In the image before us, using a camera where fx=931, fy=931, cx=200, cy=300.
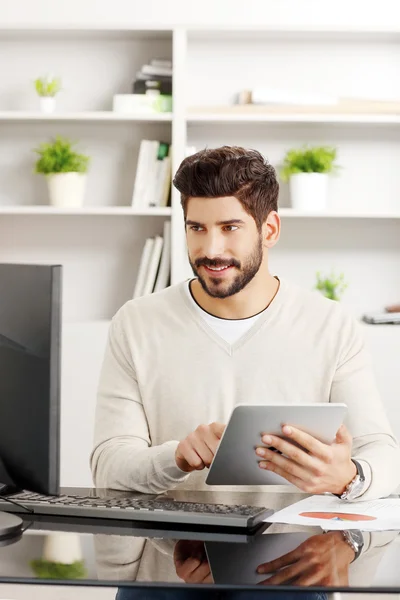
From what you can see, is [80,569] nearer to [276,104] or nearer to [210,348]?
[210,348]

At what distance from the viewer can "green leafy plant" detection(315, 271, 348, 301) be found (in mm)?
3658

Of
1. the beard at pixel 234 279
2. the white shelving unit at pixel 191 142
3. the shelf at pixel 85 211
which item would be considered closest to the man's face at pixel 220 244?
the beard at pixel 234 279

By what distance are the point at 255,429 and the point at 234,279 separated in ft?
1.85

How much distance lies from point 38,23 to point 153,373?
6.74ft

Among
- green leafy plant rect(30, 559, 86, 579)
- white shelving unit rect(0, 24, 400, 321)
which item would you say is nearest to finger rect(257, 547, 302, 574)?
green leafy plant rect(30, 559, 86, 579)

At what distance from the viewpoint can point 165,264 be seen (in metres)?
3.57

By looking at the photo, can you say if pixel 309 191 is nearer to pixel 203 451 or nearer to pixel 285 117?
pixel 285 117

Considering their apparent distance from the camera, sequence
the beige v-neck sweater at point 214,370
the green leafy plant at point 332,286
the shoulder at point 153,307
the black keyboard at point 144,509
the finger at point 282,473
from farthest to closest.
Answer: the green leafy plant at point 332,286 < the shoulder at point 153,307 < the beige v-neck sweater at point 214,370 < the finger at point 282,473 < the black keyboard at point 144,509

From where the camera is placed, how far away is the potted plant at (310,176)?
3.57 meters

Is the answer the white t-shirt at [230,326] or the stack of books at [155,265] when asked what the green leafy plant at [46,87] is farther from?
the white t-shirt at [230,326]

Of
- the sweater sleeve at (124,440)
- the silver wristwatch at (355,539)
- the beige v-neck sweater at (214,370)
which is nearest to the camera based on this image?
the silver wristwatch at (355,539)

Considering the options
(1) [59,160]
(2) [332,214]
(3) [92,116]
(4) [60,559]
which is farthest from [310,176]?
(4) [60,559]

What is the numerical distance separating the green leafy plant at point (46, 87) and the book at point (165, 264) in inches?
27.2

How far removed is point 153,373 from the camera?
196cm
